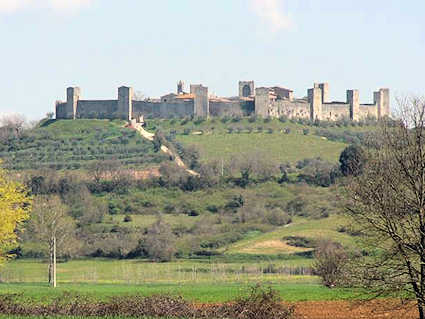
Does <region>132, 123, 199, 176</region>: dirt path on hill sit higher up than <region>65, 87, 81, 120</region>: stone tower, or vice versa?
<region>65, 87, 81, 120</region>: stone tower

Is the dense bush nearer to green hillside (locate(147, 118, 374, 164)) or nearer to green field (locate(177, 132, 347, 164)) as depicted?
green hillside (locate(147, 118, 374, 164))

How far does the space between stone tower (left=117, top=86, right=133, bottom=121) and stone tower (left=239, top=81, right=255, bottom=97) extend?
25144 millimetres

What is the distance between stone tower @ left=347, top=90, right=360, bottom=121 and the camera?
431ft

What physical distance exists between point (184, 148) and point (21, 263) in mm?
45064

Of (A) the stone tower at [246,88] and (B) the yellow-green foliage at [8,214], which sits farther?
(A) the stone tower at [246,88]

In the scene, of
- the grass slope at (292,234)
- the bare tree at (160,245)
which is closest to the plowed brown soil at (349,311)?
the grass slope at (292,234)

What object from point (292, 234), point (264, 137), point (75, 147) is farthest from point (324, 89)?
point (292, 234)

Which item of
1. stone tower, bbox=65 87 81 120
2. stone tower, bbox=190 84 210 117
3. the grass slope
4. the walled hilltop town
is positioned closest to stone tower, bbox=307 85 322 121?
the walled hilltop town

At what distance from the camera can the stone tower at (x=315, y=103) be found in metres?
130

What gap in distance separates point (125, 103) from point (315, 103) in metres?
22.6

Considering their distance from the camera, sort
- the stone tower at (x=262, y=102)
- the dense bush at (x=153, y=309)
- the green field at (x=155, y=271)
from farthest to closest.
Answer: the stone tower at (x=262, y=102), the green field at (x=155, y=271), the dense bush at (x=153, y=309)

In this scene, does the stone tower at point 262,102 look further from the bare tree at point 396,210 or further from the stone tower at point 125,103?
the bare tree at point 396,210

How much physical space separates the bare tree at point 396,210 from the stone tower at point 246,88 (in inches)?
4718

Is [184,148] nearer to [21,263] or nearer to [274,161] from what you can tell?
[274,161]
